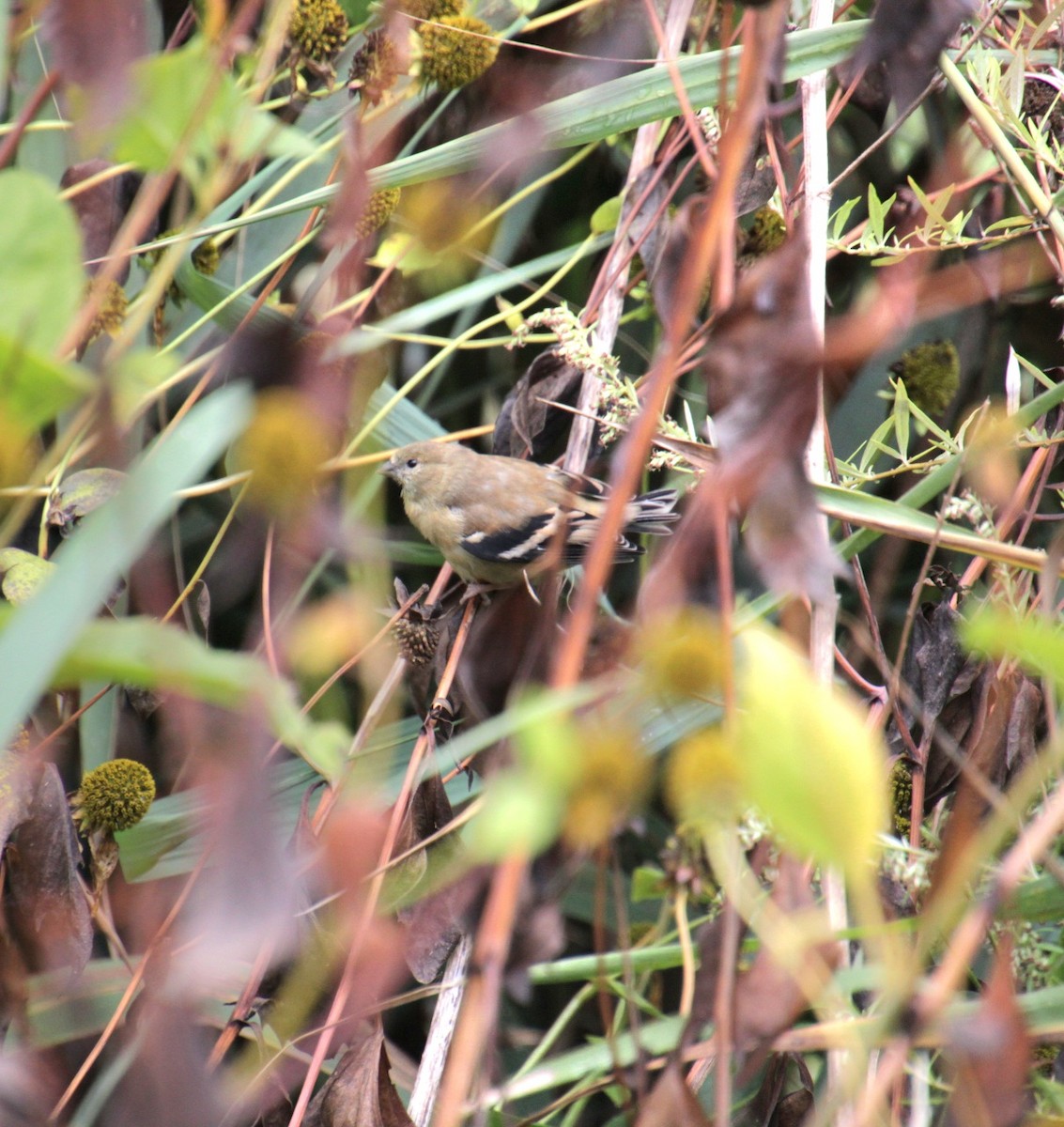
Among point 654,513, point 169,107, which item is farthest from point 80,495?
point 654,513

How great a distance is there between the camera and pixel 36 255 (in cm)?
37

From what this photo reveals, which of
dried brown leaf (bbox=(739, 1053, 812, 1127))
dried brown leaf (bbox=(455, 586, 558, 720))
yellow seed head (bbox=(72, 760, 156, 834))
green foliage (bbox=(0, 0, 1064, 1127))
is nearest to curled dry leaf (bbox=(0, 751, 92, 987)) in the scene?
green foliage (bbox=(0, 0, 1064, 1127))

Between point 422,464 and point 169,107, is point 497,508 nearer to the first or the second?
point 422,464

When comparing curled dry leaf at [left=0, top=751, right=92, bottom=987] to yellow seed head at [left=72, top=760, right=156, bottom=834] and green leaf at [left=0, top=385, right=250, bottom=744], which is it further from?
green leaf at [left=0, top=385, right=250, bottom=744]

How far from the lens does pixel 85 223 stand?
4.53 ft

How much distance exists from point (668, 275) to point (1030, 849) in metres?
0.35

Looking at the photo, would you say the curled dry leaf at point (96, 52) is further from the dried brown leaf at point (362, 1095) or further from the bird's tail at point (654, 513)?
the bird's tail at point (654, 513)

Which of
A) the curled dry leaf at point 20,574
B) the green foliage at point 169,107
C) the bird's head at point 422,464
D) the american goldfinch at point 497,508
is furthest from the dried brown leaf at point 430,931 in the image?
the bird's head at point 422,464

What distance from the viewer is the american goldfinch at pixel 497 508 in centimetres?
204

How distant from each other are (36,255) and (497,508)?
1.94 m

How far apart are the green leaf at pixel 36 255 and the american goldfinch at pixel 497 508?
5.08 feet

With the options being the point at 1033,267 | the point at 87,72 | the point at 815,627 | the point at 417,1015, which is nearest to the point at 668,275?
the point at 87,72

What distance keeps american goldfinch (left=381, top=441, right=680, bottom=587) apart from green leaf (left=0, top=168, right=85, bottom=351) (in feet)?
5.08

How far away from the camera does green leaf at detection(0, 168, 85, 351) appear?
36 centimetres
